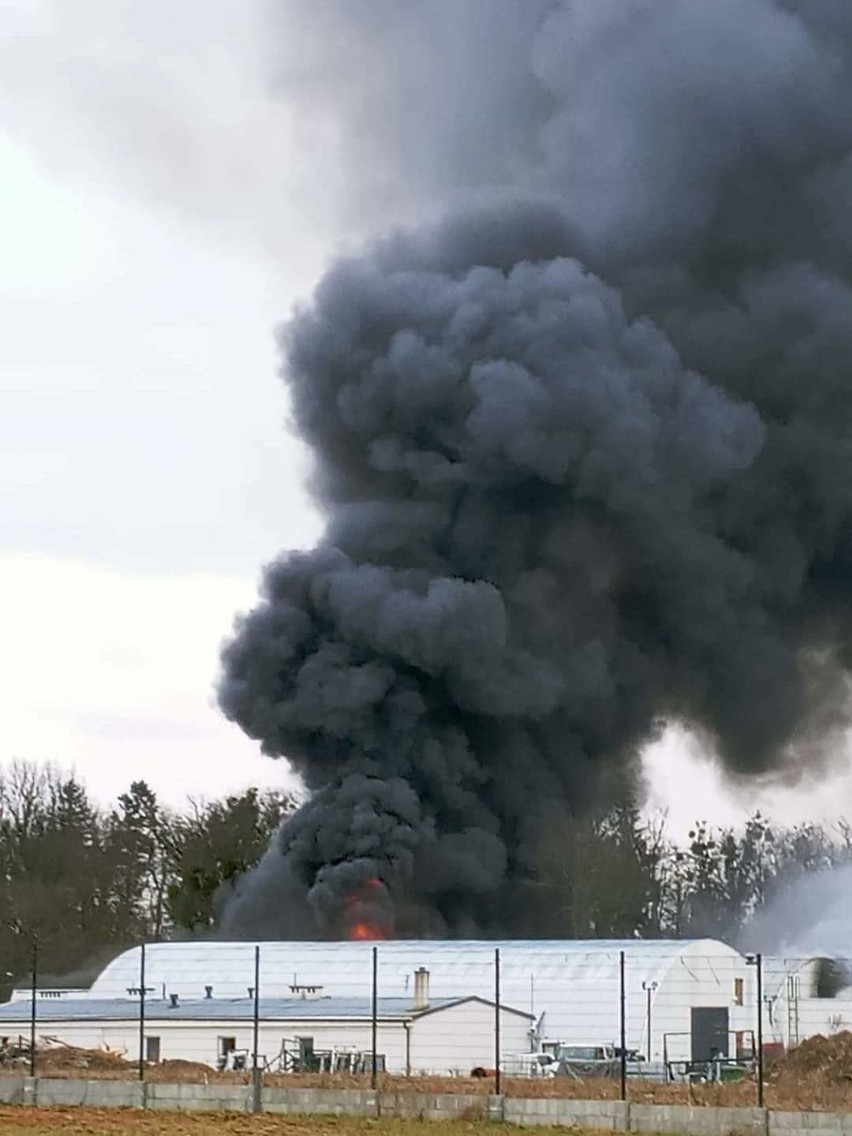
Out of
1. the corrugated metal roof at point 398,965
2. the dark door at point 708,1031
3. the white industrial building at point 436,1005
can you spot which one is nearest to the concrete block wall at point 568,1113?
Result: the white industrial building at point 436,1005

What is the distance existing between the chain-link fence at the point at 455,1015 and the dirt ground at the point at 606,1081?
148mm

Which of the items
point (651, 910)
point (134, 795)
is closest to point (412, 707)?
point (651, 910)

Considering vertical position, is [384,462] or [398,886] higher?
[384,462]

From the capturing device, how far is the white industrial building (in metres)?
44.2

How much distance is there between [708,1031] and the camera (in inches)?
1882

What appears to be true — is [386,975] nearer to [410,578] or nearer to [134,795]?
[410,578]

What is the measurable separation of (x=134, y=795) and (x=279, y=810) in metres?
11.4

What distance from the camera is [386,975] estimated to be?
50.2 meters

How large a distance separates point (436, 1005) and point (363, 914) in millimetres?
16853

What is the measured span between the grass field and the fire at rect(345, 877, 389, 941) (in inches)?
1199

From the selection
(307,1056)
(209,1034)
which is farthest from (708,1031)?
(209,1034)

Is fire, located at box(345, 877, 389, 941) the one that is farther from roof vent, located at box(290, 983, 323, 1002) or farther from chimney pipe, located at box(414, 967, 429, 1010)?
chimney pipe, located at box(414, 967, 429, 1010)

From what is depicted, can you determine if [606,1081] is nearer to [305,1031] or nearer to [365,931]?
[305,1031]

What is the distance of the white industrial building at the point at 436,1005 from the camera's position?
44.2m
